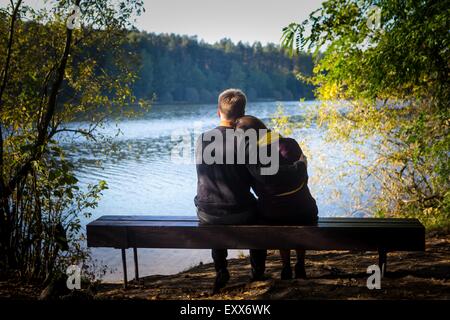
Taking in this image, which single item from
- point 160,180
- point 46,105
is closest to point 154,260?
point 46,105

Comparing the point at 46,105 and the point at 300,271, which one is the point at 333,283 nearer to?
the point at 300,271

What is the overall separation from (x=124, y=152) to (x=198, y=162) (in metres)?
21.9

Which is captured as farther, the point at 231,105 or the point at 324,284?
the point at 324,284

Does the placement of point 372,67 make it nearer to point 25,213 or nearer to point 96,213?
point 25,213

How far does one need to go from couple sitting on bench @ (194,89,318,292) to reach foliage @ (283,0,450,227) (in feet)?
6.93

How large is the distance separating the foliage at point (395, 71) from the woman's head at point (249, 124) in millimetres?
2084

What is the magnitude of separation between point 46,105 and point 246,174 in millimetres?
3459

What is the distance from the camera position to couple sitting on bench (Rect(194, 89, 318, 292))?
13.0 ft

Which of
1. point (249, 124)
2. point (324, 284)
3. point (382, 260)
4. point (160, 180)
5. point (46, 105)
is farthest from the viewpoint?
point (160, 180)

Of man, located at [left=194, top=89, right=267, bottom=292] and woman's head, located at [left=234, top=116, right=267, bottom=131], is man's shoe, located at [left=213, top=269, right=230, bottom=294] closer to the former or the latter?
man, located at [left=194, top=89, right=267, bottom=292]

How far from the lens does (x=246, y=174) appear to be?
13.5ft

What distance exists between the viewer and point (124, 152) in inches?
1003
